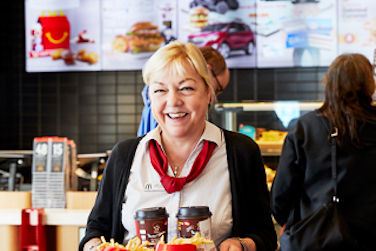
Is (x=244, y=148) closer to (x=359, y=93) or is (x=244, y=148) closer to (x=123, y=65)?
(x=359, y=93)

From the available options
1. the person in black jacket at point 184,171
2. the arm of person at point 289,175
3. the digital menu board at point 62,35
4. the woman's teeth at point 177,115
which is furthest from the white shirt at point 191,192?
the digital menu board at point 62,35

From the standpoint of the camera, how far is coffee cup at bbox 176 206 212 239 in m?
1.26

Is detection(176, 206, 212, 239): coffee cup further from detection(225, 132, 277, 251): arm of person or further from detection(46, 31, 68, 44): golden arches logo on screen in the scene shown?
detection(46, 31, 68, 44): golden arches logo on screen

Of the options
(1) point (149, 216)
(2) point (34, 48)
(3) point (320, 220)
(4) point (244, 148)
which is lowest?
(3) point (320, 220)

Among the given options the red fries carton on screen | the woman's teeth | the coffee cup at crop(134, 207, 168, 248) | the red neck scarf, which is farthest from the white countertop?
the red fries carton on screen

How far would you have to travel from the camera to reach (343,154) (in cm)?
225

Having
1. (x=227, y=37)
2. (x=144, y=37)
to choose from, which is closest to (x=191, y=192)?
(x=227, y=37)

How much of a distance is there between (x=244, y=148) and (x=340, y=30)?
3.43 metres

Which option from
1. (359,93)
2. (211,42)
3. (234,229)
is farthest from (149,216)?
(211,42)

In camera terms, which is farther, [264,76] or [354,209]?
[264,76]

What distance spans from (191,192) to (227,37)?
11.2 ft

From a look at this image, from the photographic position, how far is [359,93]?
236 cm

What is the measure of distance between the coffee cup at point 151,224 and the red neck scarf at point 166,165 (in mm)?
325

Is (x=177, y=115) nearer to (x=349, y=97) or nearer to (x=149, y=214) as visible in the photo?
(x=149, y=214)
